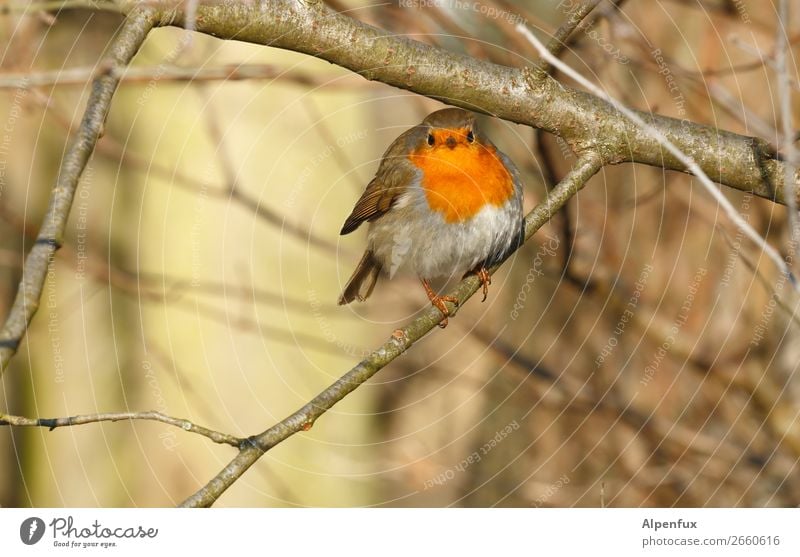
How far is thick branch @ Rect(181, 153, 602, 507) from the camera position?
136 centimetres

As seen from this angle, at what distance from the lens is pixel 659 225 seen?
117 inches

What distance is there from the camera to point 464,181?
2.03 meters

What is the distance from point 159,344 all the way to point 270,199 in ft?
2.27

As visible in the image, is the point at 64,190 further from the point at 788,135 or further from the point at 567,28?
the point at 788,135

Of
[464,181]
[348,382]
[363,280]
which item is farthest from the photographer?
[363,280]

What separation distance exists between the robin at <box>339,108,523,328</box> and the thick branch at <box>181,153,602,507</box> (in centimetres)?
20

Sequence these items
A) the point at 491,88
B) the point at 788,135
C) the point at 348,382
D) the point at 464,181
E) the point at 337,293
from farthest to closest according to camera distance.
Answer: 1. the point at 337,293
2. the point at 464,181
3. the point at 491,88
4. the point at 348,382
5. the point at 788,135

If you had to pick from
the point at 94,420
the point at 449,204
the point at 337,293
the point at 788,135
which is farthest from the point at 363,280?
the point at 788,135

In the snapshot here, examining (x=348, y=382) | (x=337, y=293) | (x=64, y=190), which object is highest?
(x=337, y=293)

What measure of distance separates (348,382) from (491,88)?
26.2 inches

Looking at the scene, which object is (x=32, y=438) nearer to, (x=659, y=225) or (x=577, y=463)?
(x=577, y=463)

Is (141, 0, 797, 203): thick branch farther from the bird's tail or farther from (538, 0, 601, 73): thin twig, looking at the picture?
the bird's tail
